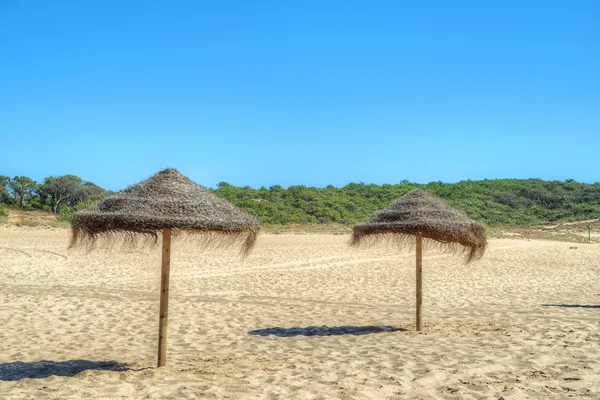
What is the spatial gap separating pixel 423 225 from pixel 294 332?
247 centimetres

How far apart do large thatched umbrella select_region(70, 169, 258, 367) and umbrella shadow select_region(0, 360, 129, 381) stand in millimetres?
712

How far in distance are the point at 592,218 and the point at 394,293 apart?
130ft

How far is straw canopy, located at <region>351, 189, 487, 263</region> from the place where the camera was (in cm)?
739

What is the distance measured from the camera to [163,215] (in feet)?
17.7

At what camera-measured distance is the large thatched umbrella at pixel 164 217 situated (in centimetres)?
534

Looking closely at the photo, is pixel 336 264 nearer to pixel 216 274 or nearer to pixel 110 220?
pixel 216 274

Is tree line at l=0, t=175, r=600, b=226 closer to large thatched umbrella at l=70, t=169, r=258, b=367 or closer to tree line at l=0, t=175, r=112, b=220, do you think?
tree line at l=0, t=175, r=112, b=220

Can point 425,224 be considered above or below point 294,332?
above

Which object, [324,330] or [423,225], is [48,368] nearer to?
[324,330]

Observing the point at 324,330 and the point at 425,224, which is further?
the point at 324,330

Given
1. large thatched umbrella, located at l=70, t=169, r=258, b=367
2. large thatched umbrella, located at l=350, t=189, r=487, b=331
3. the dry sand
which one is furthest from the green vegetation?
large thatched umbrella, located at l=70, t=169, r=258, b=367

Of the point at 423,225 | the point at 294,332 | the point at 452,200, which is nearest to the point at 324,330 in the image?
the point at 294,332

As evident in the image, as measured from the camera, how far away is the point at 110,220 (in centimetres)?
538

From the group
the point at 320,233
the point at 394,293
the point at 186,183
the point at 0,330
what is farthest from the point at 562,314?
the point at 320,233
